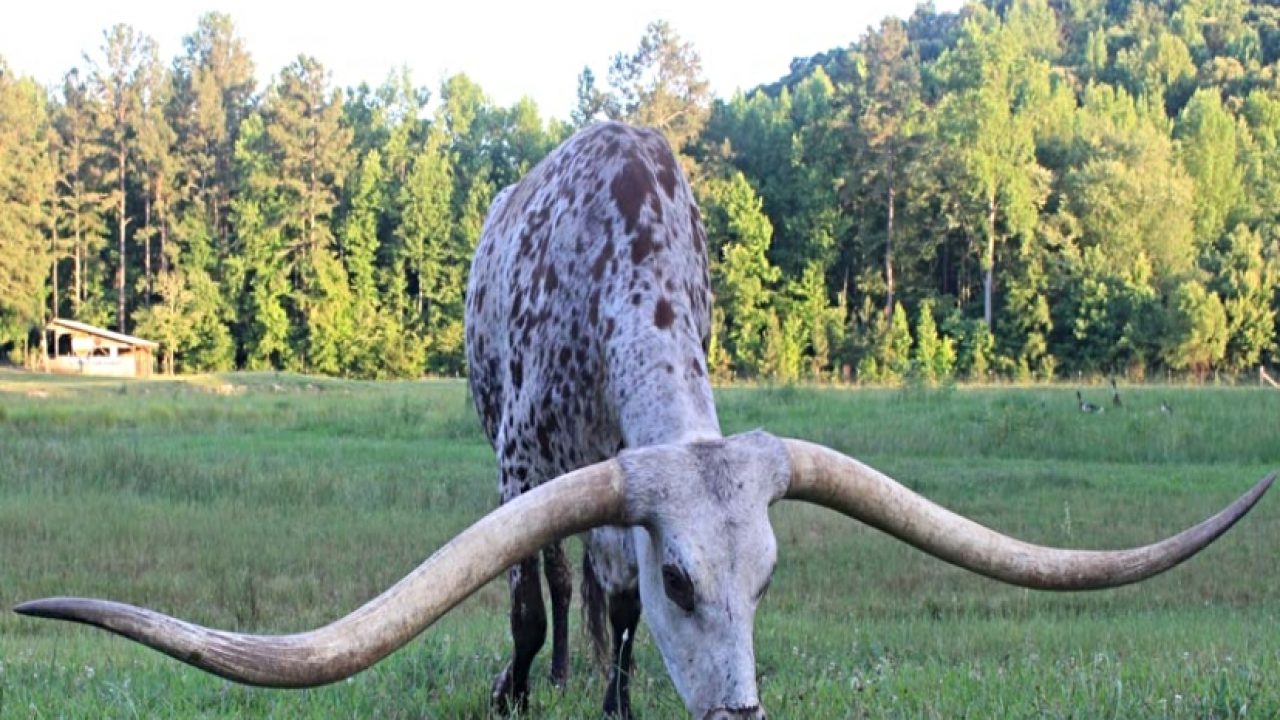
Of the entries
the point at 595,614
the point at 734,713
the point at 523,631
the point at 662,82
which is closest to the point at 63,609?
the point at 734,713

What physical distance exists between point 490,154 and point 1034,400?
6373 cm

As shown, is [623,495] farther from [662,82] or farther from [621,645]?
[662,82]

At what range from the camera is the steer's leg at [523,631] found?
5.24 m

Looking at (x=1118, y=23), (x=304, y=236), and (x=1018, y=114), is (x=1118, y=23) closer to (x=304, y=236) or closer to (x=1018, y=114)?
(x=1018, y=114)

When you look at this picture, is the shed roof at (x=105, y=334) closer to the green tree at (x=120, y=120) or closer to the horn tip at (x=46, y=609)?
the green tree at (x=120, y=120)

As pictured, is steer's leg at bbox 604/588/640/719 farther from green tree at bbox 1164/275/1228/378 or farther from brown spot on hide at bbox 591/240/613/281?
green tree at bbox 1164/275/1228/378

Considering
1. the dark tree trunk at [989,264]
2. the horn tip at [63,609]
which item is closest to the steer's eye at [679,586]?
the horn tip at [63,609]

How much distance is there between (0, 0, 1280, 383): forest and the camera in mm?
59975

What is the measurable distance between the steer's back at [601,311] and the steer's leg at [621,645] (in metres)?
0.54

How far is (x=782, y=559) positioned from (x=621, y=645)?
6379mm

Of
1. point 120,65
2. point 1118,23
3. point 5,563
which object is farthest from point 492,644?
point 1118,23

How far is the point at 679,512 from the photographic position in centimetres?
336

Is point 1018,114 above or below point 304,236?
above

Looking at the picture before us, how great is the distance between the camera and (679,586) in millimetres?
3305
